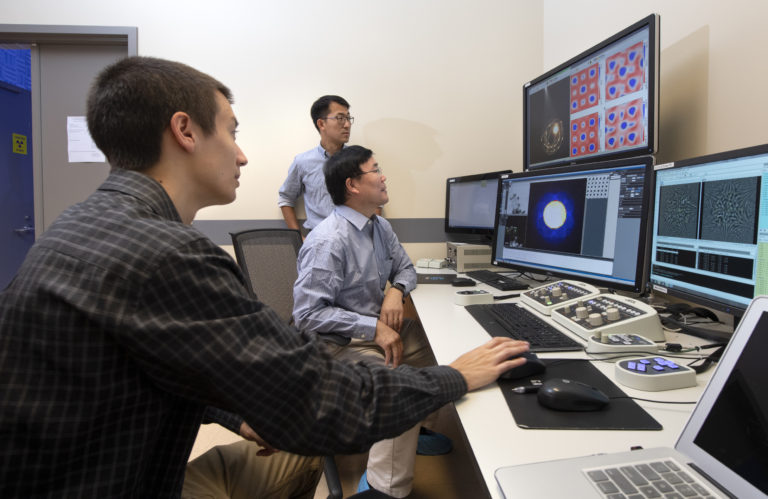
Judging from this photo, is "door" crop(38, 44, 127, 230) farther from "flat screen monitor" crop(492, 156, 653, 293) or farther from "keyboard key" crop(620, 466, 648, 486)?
"keyboard key" crop(620, 466, 648, 486)

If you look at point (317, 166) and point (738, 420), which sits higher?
point (317, 166)

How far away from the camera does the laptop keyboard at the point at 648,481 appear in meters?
0.46

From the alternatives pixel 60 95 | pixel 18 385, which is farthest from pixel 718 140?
pixel 60 95

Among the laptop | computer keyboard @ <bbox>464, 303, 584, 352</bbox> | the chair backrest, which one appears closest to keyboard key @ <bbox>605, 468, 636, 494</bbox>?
the laptop

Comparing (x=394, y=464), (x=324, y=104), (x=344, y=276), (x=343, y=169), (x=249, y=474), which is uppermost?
(x=324, y=104)

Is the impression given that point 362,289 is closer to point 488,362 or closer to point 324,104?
point 488,362

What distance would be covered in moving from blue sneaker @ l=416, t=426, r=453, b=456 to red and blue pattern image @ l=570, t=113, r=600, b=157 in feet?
4.58

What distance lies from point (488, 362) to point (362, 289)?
35.9 inches

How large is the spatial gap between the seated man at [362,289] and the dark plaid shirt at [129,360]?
75cm

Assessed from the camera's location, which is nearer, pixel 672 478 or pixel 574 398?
pixel 672 478

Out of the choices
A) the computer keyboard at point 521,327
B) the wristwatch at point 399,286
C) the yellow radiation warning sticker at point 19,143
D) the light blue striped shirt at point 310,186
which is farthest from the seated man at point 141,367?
the yellow radiation warning sticker at point 19,143

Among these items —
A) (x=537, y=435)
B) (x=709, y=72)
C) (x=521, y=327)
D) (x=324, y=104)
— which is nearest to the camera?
(x=537, y=435)

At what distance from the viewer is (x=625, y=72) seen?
1590 millimetres

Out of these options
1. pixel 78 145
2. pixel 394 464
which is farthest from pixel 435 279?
pixel 78 145
